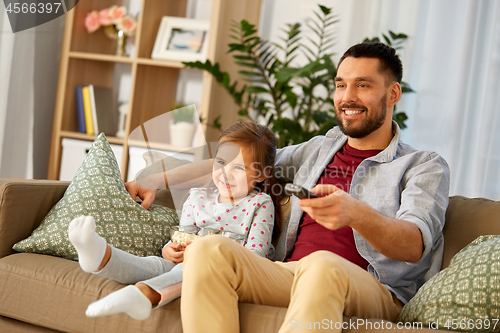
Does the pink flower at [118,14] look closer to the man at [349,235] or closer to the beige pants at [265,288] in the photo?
the man at [349,235]

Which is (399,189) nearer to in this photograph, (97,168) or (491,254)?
(491,254)

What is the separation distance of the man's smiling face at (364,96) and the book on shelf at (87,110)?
6.31 ft

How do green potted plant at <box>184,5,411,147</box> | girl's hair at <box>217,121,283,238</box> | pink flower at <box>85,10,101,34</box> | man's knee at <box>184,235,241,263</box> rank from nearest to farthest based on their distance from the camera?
man's knee at <box>184,235,241,263</box>
girl's hair at <box>217,121,283,238</box>
green potted plant at <box>184,5,411,147</box>
pink flower at <box>85,10,101,34</box>

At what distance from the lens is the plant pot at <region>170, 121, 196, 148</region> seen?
1646mm

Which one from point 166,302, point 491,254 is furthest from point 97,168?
point 491,254

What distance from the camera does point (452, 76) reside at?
268cm

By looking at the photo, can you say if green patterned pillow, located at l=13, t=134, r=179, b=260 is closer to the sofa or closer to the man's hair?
the sofa

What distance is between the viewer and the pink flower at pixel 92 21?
3.00 meters

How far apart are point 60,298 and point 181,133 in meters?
0.86

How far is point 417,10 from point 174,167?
6.19 feet

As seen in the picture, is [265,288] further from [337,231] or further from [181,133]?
[181,133]

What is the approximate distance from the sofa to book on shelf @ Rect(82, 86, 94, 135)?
146cm

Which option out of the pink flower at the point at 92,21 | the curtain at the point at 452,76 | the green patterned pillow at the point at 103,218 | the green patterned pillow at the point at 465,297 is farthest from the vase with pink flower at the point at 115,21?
the green patterned pillow at the point at 465,297

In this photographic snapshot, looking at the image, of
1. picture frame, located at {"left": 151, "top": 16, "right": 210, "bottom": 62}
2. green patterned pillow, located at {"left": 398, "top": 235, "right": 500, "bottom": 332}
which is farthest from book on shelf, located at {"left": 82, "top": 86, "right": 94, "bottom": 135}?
green patterned pillow, located at {"left": 398, "top": 235, "right": 500, "bottom": 332}
